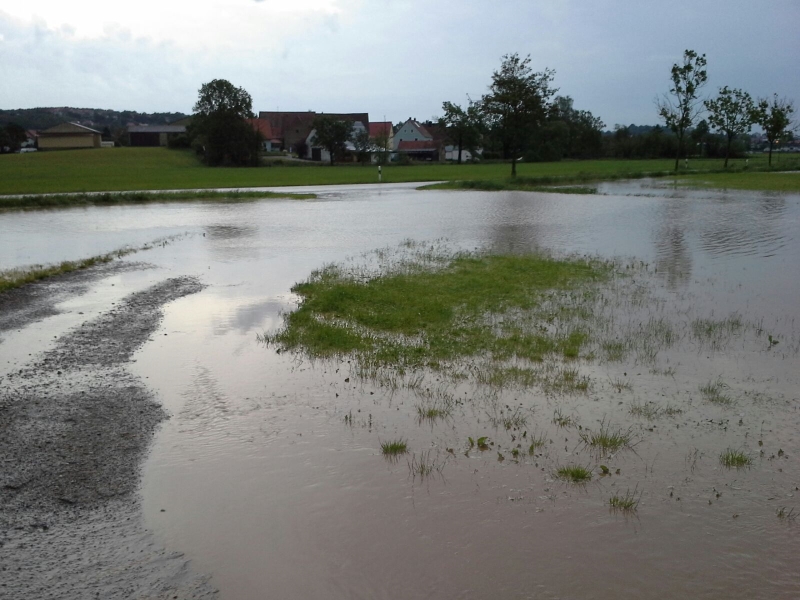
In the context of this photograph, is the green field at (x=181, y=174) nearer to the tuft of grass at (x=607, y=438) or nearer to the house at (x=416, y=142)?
the tuft of grass at (x=607, y=438)

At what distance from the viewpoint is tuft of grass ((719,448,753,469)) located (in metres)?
5.48

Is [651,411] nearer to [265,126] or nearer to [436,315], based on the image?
[436,315]

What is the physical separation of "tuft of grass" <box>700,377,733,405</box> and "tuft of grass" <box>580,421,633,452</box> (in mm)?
1275

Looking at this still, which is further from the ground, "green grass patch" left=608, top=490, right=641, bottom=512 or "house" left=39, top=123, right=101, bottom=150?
"house" left=39, top=123, right=101, bottom=150

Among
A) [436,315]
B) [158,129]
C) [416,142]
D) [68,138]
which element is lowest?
[436,315]

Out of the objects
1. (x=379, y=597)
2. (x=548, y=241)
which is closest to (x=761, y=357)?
(x=379, y=597)

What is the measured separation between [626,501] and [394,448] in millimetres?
1918

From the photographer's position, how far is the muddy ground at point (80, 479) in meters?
4.14

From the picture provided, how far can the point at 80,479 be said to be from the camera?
528cm

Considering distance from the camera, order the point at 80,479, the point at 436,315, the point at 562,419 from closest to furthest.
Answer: the point at 80,479
the point at 562,419
the point at 436,315

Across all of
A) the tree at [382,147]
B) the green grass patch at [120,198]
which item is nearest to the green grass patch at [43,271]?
the green grass patch at [120,198]

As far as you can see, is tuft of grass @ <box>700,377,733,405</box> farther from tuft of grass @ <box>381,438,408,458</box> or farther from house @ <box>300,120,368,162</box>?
house @ <box>300,120,368,162</box>

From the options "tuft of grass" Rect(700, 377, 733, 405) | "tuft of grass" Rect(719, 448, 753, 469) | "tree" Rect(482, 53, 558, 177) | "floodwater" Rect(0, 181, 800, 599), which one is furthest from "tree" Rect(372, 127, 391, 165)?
"tuft of grass" Rect(719, 448, 753, 469)

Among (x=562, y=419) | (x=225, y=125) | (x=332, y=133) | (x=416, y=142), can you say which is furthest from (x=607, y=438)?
(x=416, y=142)
